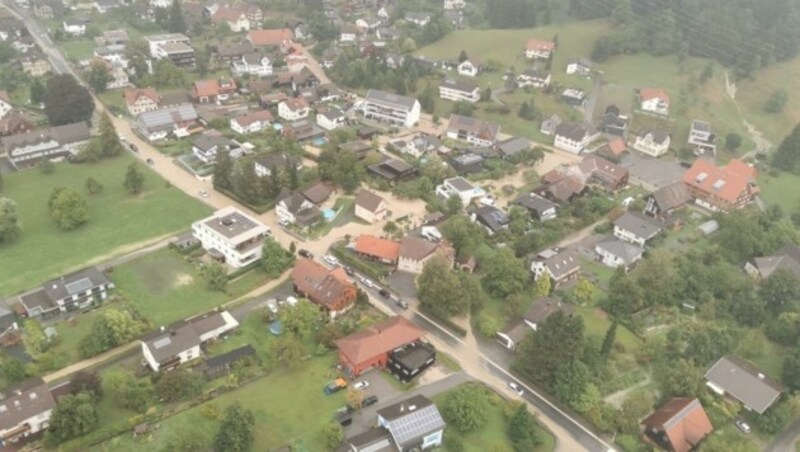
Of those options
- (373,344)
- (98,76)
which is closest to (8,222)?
(373,344)

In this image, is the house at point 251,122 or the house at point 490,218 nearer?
the house at point 490,218

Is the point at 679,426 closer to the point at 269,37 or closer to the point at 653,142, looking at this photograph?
the point at 653,142

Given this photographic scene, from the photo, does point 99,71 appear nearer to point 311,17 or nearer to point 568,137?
point 311,17

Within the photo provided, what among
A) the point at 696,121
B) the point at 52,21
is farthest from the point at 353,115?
the point at 52,21

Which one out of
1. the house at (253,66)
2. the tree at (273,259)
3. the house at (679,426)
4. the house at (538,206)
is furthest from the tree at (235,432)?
the house at (253,66)

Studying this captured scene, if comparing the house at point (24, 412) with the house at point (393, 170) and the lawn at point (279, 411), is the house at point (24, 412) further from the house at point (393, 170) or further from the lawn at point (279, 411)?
the house at point (393, 170)
